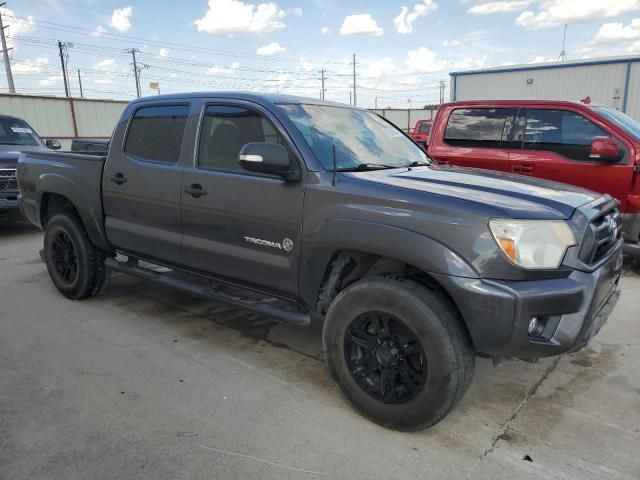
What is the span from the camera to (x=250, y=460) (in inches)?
100

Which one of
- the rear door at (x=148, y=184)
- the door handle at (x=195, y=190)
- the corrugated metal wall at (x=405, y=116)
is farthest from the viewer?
the corrugated metal wall at (x=405, y=116)

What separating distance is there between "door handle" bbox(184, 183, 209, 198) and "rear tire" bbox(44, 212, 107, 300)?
1.62 m

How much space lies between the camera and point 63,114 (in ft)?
67.1

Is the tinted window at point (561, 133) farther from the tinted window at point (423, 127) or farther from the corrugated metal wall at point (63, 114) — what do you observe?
the corrugated metal wall at point (63, 114)

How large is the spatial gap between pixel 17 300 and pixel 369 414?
3.83m

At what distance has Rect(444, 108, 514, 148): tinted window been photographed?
6.29 metres

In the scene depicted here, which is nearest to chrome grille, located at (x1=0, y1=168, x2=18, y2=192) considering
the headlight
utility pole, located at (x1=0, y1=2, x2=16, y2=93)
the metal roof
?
the headlight

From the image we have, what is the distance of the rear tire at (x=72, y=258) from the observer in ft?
15.2

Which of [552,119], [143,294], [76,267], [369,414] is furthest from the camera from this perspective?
[552,119]

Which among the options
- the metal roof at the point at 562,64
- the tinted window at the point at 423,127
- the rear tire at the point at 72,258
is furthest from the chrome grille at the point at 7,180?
the metal roof at the point at 562,64

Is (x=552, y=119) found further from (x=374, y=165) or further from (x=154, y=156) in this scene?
(x=154, y=156)

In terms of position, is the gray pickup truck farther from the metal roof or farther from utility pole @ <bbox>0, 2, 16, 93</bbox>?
utility pole @ <bbox>0, 2, 16, 93</bbox>

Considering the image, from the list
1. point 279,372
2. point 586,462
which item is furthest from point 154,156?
point 586,462

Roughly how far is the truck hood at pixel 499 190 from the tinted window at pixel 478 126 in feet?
10.2
